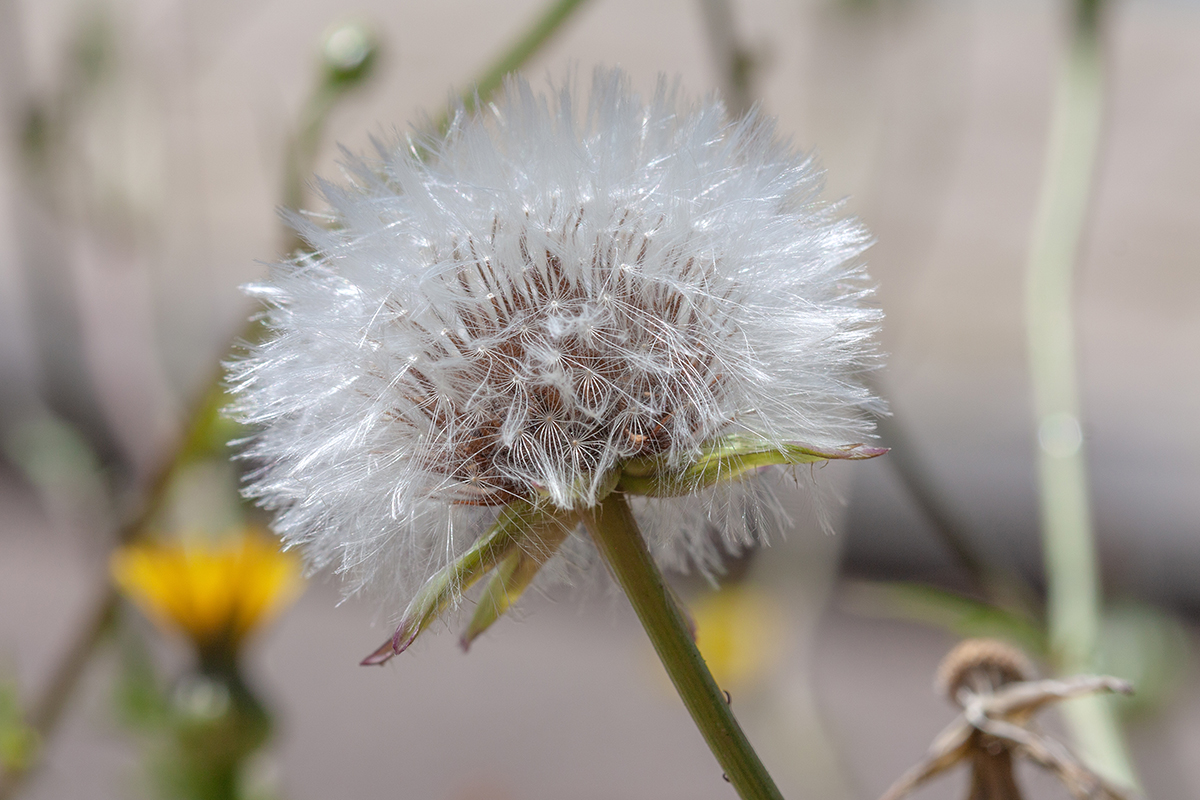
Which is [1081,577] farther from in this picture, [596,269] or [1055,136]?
[596,269]

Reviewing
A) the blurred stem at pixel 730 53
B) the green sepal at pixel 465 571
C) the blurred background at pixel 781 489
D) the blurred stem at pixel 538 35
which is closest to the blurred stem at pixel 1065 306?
the blurred background at pixel 781 489

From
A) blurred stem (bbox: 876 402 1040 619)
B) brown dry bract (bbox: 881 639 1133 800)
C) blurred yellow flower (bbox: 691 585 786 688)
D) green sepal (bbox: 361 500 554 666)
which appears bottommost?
blurred yellow flower (bbox: 691 585 786 688)

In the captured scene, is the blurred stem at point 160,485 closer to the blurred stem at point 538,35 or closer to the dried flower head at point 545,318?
the blurred stem at point 538,35

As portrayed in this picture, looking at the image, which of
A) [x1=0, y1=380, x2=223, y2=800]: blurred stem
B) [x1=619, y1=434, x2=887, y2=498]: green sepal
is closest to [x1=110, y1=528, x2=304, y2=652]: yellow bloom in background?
[x1=0, y1=380, x2=223, y2=800]: blurred stem

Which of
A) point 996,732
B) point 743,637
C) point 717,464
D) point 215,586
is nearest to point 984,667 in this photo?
point 996,732

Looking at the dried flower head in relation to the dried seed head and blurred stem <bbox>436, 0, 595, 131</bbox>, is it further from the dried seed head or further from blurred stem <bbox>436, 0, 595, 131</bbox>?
blurred stem <bbox>436, 0, 595, 131</bbox>

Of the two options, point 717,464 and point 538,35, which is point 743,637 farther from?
point 717,464

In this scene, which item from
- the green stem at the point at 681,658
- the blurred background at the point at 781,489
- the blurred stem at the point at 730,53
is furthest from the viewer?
the blurred background at the point at 781,489
